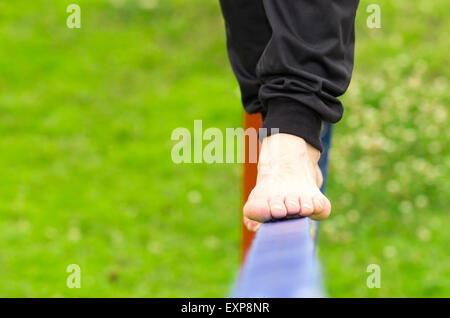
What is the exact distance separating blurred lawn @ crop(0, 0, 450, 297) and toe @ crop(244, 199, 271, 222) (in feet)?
3.98

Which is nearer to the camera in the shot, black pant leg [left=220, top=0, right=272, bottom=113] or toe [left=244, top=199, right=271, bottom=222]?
toe [left=244, top=199, right=271, bottom=222]

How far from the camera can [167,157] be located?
9.98 feet

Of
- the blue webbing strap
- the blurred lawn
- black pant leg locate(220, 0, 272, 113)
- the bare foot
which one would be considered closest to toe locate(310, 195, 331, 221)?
the bare foot

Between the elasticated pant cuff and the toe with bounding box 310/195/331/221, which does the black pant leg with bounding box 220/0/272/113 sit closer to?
the elasticated pant cuff

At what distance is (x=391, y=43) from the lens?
357 cm

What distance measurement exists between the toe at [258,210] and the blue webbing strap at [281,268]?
0.23 feet

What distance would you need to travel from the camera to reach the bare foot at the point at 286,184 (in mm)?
1125

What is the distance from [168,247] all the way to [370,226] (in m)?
0.80

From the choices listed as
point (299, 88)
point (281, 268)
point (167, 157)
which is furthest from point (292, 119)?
point (167, 157)

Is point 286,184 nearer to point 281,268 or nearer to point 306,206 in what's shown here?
point 306,206

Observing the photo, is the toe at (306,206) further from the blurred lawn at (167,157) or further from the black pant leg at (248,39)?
the blurred lawn at (167,157)

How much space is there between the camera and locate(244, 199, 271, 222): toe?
1120 mm
